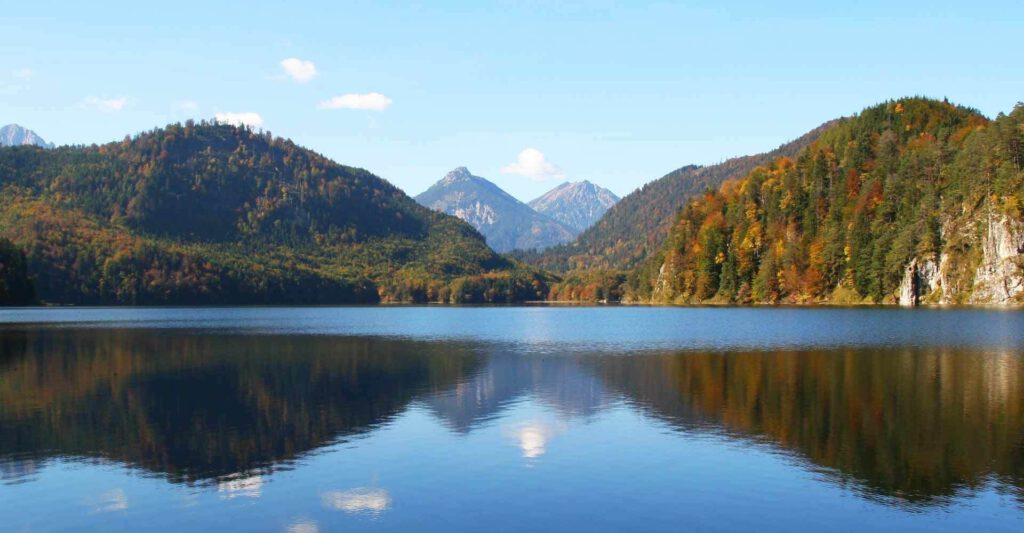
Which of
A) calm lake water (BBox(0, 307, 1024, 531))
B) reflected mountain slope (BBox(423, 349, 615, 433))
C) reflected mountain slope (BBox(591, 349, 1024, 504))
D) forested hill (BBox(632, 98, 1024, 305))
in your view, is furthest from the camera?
forested hill (BBox(632, 98, 1024, 305))

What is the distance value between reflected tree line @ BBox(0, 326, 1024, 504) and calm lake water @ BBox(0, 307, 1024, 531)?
0.60 feet

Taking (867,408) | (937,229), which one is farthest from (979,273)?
(867,408)

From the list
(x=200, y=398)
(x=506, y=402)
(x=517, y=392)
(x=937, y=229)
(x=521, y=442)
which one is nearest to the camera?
(x=521, y=442)

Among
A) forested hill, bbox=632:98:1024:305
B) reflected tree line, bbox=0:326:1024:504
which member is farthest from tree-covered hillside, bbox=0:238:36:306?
forested hill, bbox=632:98:1024:305

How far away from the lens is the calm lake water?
81.3 feet

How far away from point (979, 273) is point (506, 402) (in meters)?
142

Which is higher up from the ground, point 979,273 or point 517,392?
point 979,273

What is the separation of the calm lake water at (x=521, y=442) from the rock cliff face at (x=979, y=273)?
94.2 m

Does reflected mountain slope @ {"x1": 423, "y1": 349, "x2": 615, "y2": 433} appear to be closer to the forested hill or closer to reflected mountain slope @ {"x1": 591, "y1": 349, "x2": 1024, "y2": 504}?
reflected mountain slope @ {"x1": 591, "y1": 349, "x2": 1024, "y2": 504}

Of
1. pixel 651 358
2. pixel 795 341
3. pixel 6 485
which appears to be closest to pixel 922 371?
pixel 651 358

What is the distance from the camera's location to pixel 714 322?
4801 inches

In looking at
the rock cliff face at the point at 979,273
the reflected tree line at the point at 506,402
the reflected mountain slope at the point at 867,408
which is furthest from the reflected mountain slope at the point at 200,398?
the rock cliff face at the point at 979,273

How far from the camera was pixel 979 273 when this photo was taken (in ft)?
515

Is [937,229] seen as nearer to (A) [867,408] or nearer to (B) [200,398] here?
(A) [867,408]
